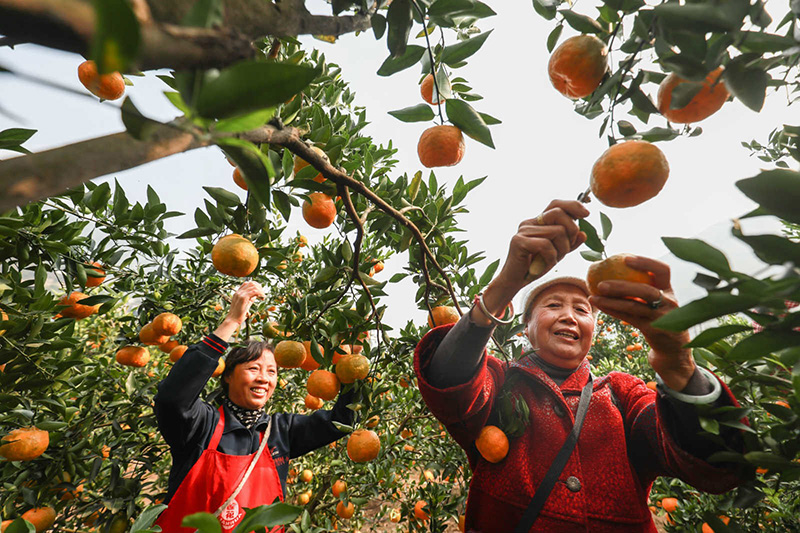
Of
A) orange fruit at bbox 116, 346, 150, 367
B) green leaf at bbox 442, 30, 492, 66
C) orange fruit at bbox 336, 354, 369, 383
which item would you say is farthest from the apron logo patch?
green leaf at bbox 442, 30, 492, 66

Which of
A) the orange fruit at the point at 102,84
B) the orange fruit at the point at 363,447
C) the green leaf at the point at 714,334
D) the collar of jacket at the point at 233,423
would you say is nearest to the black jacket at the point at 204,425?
the collar of jacket at the point at 233,423

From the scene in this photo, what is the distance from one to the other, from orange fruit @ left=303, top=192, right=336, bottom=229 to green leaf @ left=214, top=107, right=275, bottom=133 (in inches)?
41.6

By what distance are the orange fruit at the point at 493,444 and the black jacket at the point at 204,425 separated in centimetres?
96

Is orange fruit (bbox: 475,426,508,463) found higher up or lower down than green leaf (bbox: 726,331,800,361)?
lower down

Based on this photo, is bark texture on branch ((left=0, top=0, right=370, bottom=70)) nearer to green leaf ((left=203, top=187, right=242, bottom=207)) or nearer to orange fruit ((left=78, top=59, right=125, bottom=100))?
green leaf ((left=203, top=187, right=242, bottom=207))

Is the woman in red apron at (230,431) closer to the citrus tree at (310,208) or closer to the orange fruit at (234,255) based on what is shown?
the citrus tree at (310,208)

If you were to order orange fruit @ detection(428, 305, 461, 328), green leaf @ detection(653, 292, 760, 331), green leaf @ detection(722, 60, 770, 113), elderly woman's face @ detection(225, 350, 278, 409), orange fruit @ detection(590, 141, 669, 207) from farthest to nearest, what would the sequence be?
elderly woman's face @ detection(225, 350, 278, 409)
orange fruit @ detection(428, 305, 461, 328)
orange fruit @ detection(590, 141, 669, 207)
green leaf @ detection(722, 60, 770, 113)
green leaf @ detection(653, 292, 760, 331)

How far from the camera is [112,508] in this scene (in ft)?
7.20

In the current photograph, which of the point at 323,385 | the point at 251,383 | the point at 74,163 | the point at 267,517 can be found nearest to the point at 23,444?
the point at 251,383

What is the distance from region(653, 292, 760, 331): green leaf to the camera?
0.49 meters

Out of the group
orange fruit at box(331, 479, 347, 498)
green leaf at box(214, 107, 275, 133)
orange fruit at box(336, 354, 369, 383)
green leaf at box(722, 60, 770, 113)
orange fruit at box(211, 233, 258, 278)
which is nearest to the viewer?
green leaf at box(214, 107, 275, 133)

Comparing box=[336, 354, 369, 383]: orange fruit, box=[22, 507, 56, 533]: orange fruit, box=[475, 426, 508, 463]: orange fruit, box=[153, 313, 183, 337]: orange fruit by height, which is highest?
box=[475, 426, 508, 463]: orange fruit

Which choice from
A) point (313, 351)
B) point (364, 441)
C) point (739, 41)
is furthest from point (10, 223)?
point (739, 41)

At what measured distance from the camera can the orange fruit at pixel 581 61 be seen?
32.9 inches
